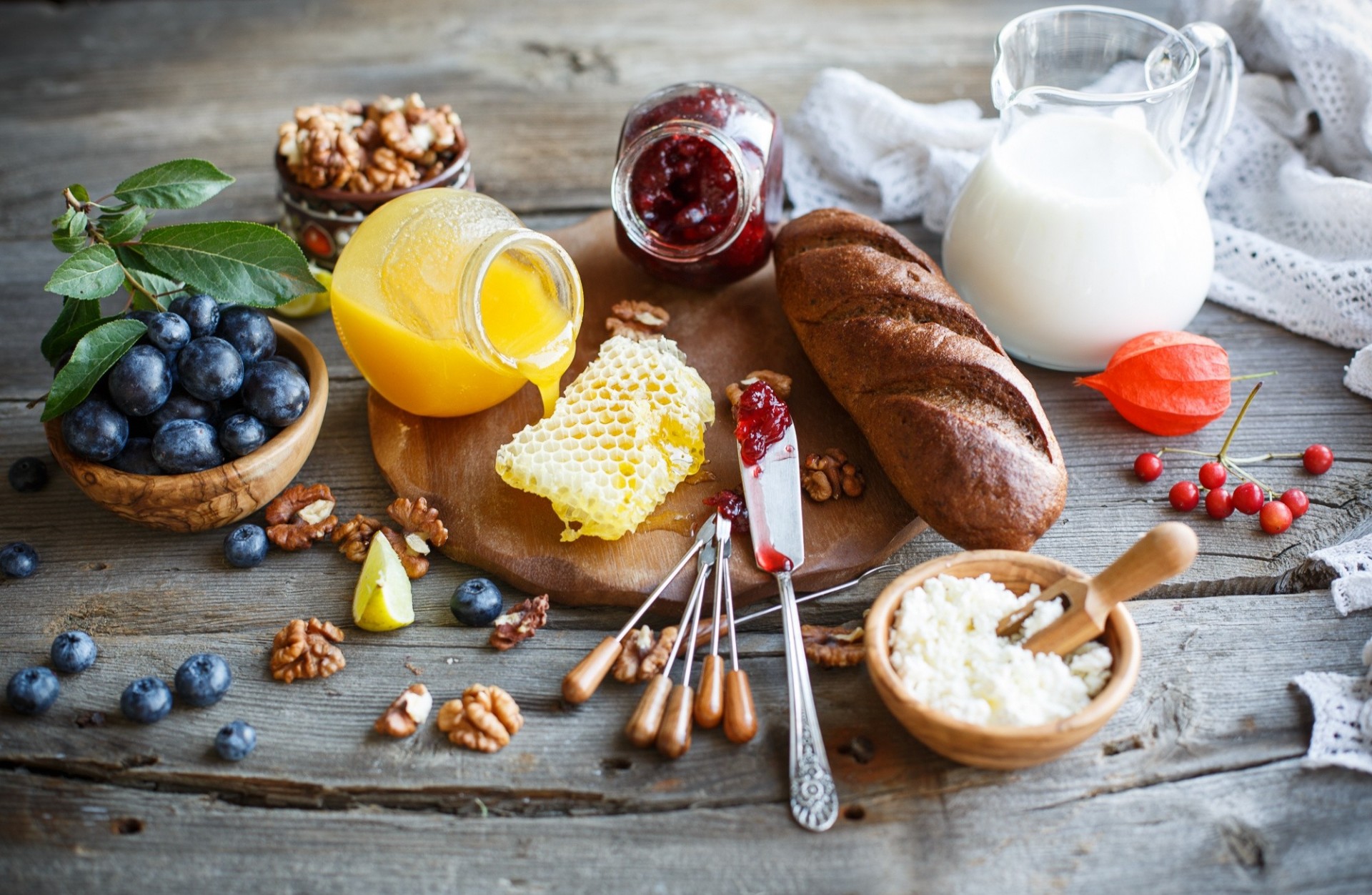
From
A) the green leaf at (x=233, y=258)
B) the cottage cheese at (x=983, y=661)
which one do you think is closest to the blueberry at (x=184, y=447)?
the green leaf at (x=233, y=258)

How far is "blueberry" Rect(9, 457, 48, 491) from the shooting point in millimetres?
1976

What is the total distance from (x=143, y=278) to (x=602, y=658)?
109cm


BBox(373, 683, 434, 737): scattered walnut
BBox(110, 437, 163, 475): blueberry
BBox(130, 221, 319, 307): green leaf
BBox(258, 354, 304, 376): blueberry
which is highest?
BBox(130, 221, 319, 307): green leaf

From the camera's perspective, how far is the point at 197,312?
180cm

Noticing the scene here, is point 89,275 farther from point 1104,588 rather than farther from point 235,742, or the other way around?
point 1104,588

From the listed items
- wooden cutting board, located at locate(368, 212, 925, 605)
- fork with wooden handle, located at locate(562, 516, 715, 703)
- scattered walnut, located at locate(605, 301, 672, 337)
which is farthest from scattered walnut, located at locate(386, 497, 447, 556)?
scattered walnut, located at locate(605, 301, 672, 337)

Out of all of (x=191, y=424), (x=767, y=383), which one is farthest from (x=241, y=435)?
(x=767, y=383)

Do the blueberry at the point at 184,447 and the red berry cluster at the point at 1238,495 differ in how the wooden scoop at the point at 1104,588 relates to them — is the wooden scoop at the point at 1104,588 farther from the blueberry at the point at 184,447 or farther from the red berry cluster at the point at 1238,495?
the blueberry at the point at 184,447

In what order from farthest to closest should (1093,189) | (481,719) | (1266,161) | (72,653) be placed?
1. (1266,161)
2. (1093,189)
3. (72,653)
4. (481,719)

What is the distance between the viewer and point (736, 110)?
2.19 m

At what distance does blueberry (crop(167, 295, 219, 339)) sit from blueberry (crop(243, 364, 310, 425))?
104 mm

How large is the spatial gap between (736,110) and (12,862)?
1817mm

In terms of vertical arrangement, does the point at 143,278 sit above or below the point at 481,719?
above

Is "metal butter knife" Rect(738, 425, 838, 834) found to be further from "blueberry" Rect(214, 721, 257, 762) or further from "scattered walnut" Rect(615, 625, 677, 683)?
"blueberry" Rect(214, 721, 257, 762)
